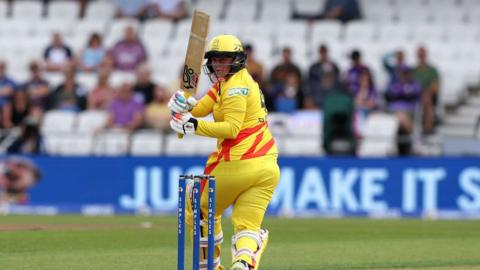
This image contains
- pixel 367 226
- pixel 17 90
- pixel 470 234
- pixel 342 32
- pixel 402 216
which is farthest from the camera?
pixel 342 32

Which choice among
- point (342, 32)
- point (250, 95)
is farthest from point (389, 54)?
point (250, 95)

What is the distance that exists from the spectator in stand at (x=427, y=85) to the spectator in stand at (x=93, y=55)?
579 centimetres

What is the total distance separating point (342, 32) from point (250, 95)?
1439cm

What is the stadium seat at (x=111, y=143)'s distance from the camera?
→ 67.2 ft

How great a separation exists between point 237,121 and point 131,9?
15808 millimetres

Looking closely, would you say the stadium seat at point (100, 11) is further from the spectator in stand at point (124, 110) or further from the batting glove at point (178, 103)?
the batting glove at point (178, 103)

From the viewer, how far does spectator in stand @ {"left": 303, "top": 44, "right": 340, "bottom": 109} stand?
20.9 metres

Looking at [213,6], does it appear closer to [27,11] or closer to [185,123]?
[27,11]

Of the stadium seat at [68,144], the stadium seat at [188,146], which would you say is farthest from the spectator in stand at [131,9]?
the stadium seat at [188,146]

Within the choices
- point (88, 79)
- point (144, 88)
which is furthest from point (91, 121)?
point (88, 79)

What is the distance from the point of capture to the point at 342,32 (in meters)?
23.6

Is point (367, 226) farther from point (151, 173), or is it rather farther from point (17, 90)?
point (17, 90)

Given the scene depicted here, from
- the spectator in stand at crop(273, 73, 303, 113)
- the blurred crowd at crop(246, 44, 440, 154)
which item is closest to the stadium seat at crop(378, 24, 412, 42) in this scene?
the blurred crowd at crop(246, 44, 440, 154)

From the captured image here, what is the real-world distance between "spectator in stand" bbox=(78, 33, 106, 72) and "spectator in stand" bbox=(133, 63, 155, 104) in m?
1.54
